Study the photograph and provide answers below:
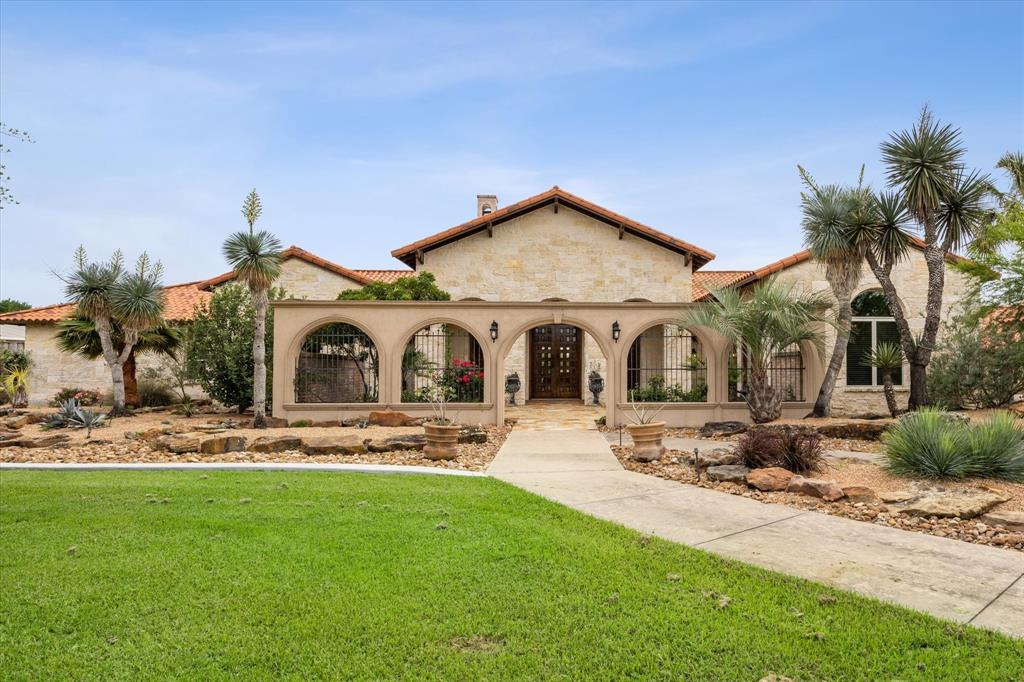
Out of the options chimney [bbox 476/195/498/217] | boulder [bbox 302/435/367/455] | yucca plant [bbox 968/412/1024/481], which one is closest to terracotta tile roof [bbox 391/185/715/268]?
chimney [bbox 476/195/498/217]

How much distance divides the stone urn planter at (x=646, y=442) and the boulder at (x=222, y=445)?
7.16 metres

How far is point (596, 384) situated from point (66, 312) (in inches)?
792

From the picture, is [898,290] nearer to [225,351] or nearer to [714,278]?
[714,278]

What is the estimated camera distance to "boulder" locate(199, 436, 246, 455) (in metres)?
11.6

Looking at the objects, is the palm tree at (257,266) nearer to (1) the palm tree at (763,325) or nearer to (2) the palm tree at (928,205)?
(1) the palm tree at (763,325)

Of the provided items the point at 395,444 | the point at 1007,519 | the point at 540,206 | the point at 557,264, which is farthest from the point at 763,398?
the point at 540,206

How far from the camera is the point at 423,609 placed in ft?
13.8

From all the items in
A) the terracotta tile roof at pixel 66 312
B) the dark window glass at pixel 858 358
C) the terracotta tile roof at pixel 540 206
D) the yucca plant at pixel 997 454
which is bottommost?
the yucca plant at pixel 997 454

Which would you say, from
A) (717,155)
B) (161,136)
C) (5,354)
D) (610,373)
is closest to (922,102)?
(717,155)

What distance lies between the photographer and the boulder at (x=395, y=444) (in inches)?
462

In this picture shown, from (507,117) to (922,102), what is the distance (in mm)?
10345

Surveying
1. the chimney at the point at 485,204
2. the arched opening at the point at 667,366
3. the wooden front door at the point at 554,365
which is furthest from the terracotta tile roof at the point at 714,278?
the chimney at the point at 485,204

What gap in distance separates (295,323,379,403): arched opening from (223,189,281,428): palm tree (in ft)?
3.99

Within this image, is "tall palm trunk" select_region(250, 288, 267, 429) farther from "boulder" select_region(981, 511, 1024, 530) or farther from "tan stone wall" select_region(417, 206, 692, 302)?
"boulder" select_region(981, 511, 1024, 530)
